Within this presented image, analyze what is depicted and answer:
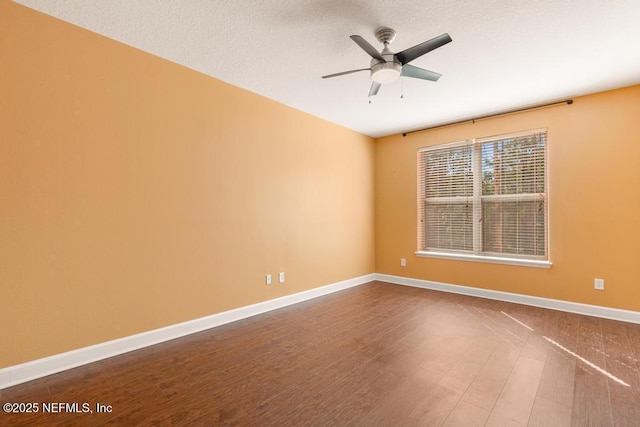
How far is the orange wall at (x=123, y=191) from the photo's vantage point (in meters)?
2.09

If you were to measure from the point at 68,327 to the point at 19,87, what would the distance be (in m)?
1.80

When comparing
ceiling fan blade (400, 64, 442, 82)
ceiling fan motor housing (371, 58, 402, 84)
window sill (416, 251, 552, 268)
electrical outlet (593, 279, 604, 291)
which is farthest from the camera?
window sill (416, 251, 552, 268)

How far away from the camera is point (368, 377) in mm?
2158

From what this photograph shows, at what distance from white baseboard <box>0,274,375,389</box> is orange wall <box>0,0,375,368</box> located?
6 centimetres

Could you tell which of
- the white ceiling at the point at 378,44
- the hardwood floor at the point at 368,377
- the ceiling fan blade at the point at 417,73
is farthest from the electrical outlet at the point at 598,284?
the ceiling fan blade at the point at 417,73

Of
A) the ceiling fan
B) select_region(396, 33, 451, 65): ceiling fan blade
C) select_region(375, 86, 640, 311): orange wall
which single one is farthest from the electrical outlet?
select_region(396, 33, 451, 65): ceiling fan blade

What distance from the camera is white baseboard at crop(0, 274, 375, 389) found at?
2062mm

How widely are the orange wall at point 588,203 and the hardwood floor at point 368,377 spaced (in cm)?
53

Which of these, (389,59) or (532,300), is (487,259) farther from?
(389,59)

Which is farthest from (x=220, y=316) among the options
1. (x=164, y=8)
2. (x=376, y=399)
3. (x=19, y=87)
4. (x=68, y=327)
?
(x=164, y=8)

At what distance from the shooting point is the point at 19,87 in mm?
2088

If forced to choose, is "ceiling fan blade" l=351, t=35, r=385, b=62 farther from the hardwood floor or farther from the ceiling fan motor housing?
the hardwood floor

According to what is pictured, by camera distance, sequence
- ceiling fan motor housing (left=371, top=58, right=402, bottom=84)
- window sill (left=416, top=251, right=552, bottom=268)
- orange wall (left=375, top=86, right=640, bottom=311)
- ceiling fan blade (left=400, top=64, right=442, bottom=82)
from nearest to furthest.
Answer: ceiling fan motor housing (left=371, top=58, right=402, bottom=84), ceiling fan blade (left=400, top=64, right=442, bottom=82), orange wall (left=375, top=86, right=640, bottom=311), window sill (left=416, top=251, right=552, bottom=268)

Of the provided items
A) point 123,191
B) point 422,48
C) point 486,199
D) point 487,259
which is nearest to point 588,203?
point 486,199
